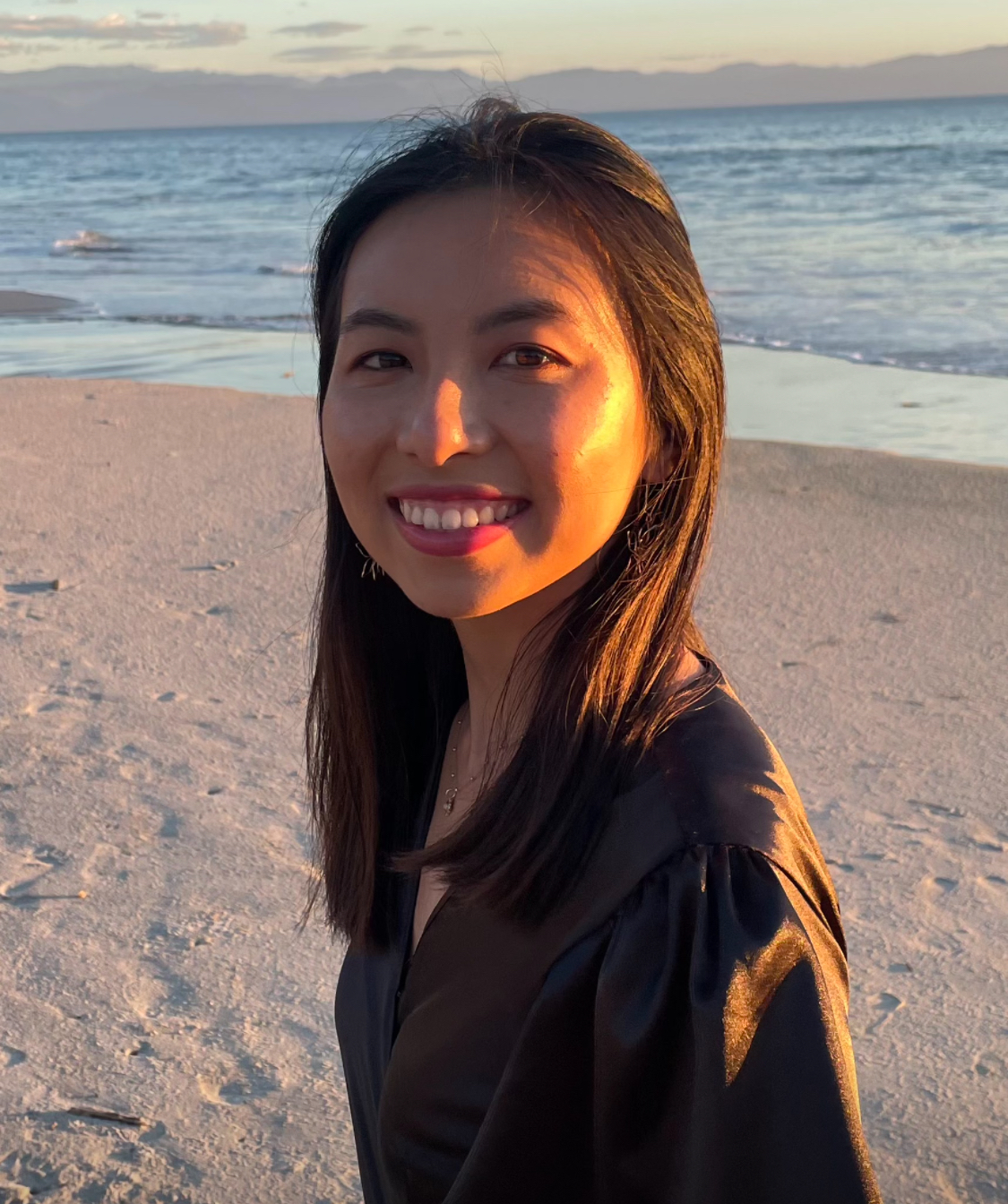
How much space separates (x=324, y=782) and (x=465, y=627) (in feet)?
1.84

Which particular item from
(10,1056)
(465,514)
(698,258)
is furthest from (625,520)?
(698,258)

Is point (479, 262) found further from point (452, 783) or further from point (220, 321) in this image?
point (220, 321)

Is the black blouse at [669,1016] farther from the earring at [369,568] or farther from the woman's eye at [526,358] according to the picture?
the earring at [369,568]

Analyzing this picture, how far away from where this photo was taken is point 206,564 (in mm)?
5703

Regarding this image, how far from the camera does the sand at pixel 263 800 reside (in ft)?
9.04

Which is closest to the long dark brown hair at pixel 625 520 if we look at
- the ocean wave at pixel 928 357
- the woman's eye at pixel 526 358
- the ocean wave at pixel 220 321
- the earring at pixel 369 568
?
the woman's eye at pixel 526 358

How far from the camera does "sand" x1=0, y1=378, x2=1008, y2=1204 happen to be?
276 cm

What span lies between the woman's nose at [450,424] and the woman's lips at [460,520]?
51mm

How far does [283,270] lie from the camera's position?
18375 millimetres

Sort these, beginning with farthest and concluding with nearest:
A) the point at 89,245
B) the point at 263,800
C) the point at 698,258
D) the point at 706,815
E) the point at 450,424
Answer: the point at 89,245 < the point at 698,258 < the point at 263,800 < the point at 450,424 < the point at 706,815

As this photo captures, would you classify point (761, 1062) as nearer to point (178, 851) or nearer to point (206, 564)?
point (178, 851)

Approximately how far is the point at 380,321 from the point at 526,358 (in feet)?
0.55

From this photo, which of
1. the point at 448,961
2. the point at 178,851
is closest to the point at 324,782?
the point at 448,961

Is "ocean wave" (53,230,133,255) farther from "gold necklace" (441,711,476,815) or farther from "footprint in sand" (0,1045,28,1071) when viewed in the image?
"gold necklace" (441,711,476,815)
